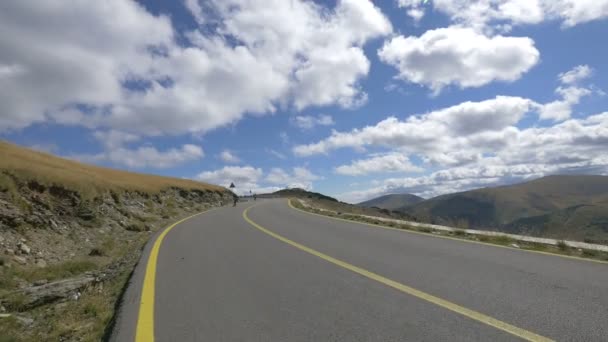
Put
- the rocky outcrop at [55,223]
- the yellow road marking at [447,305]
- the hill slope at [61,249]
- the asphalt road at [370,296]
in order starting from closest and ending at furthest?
the yellow road marking at [447,305] → the asphalt road at [370,296] → the hill slope at [61,249] → the rocky outcrop at [55,223]

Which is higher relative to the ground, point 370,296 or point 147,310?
point 370,296

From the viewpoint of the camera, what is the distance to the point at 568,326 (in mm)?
3629

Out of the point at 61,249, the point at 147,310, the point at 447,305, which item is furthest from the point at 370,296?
the point at 61,249

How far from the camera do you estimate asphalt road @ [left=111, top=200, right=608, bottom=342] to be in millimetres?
3775

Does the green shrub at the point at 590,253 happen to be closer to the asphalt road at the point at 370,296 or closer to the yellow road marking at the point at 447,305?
the asphalt road at the point at 370,296

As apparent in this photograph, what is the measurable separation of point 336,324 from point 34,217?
12.9 metres

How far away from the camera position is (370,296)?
497cm

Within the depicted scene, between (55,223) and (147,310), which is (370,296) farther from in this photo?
(55,223)

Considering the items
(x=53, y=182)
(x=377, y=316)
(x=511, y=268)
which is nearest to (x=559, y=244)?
(x=511, y=268)

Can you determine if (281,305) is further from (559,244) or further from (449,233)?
(449,233)

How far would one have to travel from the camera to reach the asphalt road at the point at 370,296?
3775 millimetres

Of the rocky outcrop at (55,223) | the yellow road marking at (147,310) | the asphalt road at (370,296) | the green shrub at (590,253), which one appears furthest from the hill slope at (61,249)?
the green shrub at (590,253)

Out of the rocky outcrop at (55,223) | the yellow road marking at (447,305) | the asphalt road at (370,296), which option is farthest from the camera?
the rocky outcrop at (55,223)

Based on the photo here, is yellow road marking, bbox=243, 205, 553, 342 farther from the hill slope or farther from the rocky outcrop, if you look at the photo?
the rocky outcrop
